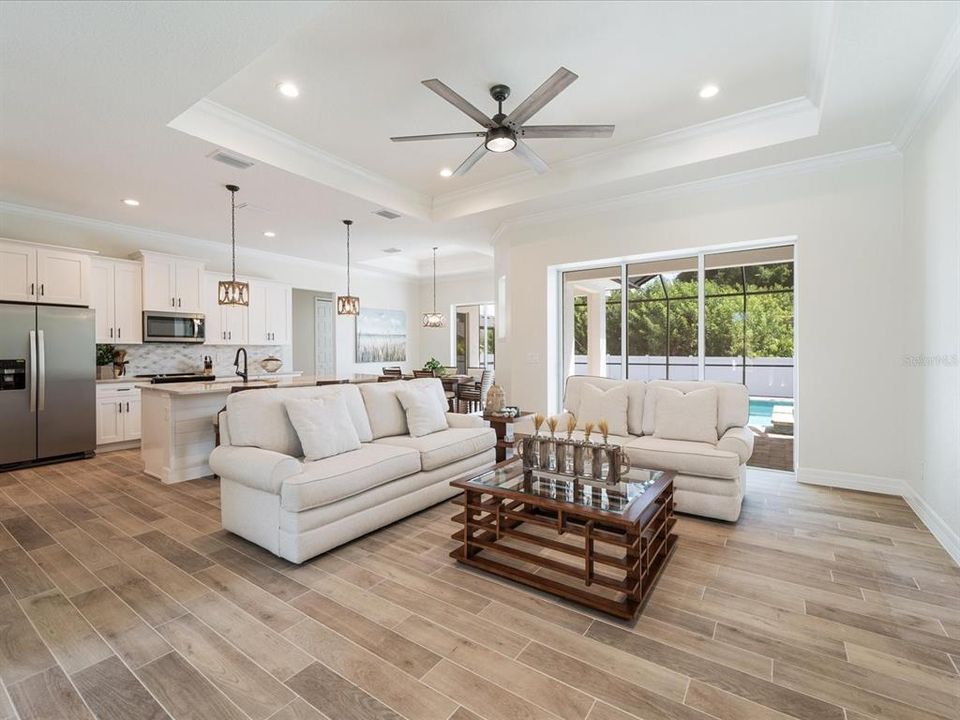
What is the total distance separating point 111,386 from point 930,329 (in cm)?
809

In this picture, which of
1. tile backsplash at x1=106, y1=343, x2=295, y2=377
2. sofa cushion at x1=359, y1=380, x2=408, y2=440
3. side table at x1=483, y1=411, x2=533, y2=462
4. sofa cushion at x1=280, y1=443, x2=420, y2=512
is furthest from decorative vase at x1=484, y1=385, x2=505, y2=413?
tile backsplash at x1=106, y1=343, x2=295, y2=377

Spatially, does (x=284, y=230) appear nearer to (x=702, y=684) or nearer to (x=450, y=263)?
(x=450, y=263)

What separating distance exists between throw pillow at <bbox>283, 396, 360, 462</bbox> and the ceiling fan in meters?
2.03

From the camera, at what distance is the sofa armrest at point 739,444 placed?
10.5 feet

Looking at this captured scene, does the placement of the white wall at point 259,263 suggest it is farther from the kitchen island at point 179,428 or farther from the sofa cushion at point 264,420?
the sofa cushion at point 264,420

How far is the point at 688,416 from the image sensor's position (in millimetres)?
3689

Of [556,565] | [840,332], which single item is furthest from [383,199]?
[840,332]

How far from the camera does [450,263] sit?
9.52m

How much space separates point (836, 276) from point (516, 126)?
3214mm

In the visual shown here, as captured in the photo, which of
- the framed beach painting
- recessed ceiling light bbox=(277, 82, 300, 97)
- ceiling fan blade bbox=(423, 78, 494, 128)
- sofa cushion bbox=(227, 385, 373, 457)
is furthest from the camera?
the framed beach painting

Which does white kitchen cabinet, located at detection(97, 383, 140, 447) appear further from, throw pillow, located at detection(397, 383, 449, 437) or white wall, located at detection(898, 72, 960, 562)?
white wall, located at detection(898, 72, 960, 562)

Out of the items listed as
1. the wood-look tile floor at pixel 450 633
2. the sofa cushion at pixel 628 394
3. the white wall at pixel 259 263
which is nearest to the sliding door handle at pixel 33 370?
the white wall at pixel 259 263

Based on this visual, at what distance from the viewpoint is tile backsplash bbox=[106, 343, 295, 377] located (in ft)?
20.0

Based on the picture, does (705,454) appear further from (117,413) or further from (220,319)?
(220,319)
